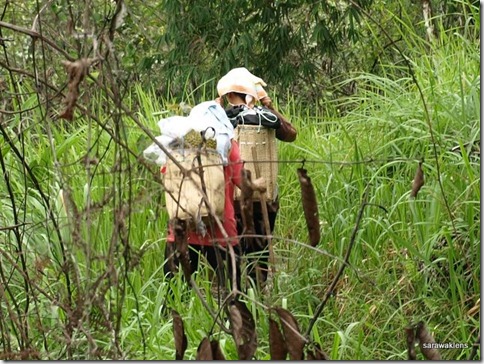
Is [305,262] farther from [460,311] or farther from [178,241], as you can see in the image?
[178,241]

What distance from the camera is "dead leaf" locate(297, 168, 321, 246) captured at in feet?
6.53

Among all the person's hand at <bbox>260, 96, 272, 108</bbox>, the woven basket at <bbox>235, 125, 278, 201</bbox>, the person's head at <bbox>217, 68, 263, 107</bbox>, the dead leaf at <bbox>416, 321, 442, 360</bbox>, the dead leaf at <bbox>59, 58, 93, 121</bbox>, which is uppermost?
the person's head at <bbox>217, 68, 263, 107</bbox>

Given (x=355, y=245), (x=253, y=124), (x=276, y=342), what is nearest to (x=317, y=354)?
(x=276, y=342)

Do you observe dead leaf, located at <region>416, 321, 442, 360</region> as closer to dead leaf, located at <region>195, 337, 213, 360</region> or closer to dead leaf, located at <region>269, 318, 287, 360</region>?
dead leaf, located at <region>269, 318, 287, 360</region>

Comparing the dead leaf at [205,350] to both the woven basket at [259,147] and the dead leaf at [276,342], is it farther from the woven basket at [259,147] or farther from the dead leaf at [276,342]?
the woven basket at [259,147]

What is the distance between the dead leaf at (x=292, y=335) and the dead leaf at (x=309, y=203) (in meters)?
0.20

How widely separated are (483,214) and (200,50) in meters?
6.65

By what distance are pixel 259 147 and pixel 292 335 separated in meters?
3.43

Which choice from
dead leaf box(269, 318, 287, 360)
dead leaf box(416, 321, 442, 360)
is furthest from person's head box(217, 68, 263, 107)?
dead leaf box(269, 318, 287, 360)

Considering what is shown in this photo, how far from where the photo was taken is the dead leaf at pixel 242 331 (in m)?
1.88

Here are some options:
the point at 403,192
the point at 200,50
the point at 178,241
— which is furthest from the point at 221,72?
the point at 178,241

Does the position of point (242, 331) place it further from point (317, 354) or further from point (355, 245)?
A: point (355, 245)

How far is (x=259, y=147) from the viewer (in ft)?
17.5

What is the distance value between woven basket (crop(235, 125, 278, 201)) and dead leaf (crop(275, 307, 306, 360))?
3.29 m
